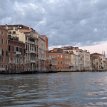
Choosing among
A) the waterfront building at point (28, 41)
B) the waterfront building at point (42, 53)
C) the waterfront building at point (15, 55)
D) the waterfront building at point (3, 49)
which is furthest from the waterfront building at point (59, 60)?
the waterfront building at point (3, 49)

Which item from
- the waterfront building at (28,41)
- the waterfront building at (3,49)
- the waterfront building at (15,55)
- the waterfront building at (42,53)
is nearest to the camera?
the waterfront building at (3,49)

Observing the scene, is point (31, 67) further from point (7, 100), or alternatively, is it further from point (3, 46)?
point (7, 100)

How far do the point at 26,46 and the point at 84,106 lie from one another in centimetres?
10003

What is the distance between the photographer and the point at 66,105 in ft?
53.8

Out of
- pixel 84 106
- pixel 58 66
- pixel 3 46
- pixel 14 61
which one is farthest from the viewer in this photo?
pixel 58 66

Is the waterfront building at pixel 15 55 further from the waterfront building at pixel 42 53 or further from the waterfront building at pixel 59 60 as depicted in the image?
the waterfront building at pixel 59 60

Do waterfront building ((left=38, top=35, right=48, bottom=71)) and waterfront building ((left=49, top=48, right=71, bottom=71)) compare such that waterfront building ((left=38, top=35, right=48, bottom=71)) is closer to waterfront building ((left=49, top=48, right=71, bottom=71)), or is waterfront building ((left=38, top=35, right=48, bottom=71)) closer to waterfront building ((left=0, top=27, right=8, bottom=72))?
waterfront building ((left=49, top=48, right=71, bottom=71))

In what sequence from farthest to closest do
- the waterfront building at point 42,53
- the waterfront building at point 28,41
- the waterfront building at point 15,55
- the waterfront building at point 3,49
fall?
the waterfront building at point 42,53
the waterfront building at point 28,41
the waterfront building at point 15,55
the waterfront building at point 3,49

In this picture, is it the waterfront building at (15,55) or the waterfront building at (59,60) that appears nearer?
the waterfront building at (15,55)

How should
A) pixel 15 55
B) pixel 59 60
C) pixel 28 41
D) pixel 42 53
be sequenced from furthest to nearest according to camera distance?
pixel 59 60, pixel 42 53, pixel 28 41, pixel 15 55

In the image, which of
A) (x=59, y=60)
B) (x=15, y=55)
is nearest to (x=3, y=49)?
(x=15, y=55)

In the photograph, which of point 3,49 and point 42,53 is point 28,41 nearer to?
point 42,53

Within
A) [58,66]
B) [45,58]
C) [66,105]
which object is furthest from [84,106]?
[58,66]

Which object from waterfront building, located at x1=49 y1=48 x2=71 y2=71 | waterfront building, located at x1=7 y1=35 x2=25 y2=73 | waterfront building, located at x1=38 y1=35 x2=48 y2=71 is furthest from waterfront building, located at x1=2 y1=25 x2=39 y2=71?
waterfront building, located at x1=49 y1=48 x2=71 y2=71
